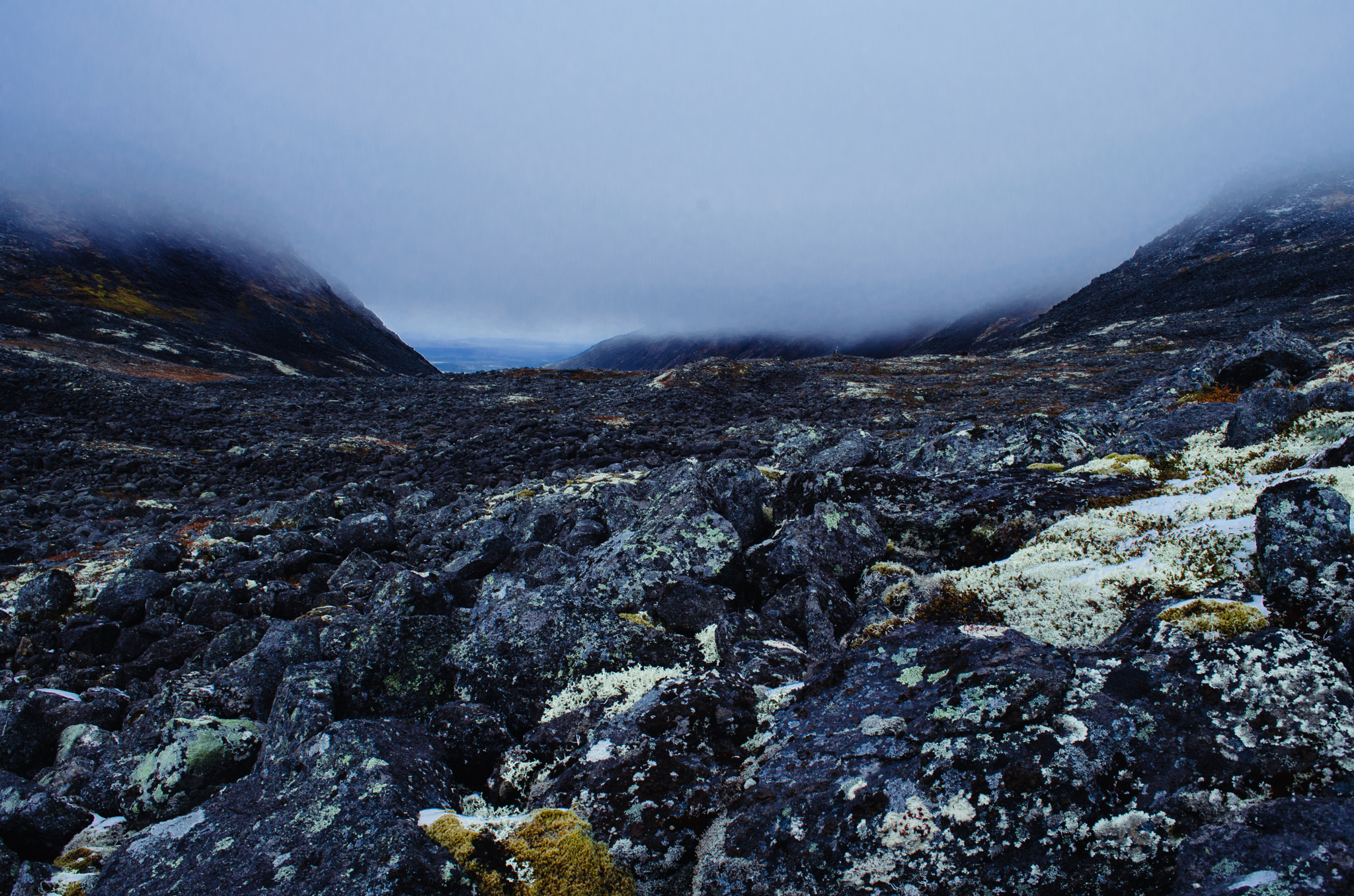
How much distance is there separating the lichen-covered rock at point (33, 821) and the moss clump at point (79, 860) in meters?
0.33

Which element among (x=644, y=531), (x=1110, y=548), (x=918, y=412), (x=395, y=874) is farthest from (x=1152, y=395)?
(x=395, y=874)

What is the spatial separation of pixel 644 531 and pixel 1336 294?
400 ft

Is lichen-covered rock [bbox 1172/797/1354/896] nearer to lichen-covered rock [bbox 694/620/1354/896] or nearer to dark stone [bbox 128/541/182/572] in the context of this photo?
lichen-covered rock [bbox 694/620/1354/896]

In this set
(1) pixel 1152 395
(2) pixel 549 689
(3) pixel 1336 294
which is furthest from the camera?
(3) pixel 1336 294

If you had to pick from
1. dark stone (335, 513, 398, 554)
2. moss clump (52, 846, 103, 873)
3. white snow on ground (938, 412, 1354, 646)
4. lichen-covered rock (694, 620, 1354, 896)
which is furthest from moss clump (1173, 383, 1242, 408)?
moss clump (52, 846, 103, 873)

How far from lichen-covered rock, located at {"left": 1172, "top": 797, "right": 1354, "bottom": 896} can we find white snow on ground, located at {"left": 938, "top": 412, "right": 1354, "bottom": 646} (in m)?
3.88

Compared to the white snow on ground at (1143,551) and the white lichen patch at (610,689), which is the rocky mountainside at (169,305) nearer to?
the white lichen patch at (610,689)

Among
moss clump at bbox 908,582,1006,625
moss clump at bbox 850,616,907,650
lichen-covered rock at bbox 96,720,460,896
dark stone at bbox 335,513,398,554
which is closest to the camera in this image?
lichen-covered rock at bbox 96,720,460,896

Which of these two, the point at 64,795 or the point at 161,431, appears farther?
the point at 161,431

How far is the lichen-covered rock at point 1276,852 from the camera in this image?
10.2 feet

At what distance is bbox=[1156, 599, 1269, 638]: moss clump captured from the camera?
18.4 ft

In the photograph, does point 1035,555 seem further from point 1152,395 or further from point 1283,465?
point 1152,395

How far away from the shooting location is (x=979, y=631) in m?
6.55

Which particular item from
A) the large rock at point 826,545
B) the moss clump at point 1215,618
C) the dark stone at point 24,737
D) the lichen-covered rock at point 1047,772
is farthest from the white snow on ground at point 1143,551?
the dark stone at point 24,737
